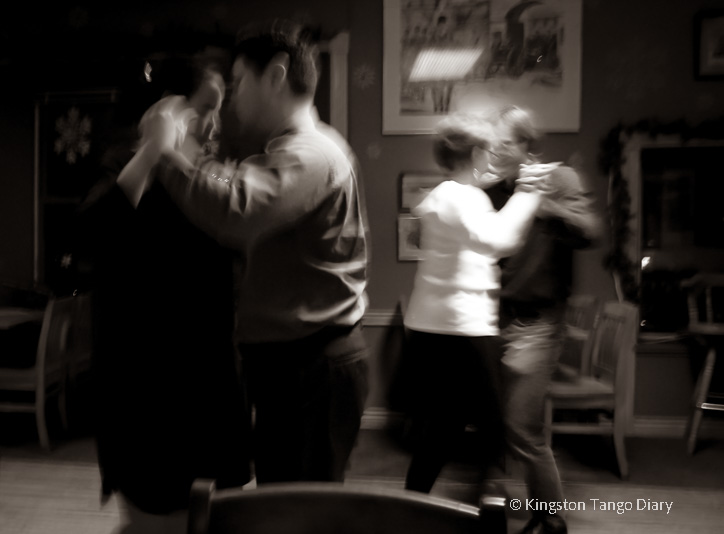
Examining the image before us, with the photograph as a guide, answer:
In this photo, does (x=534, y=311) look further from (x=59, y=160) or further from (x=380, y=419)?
(x=59, y=160)

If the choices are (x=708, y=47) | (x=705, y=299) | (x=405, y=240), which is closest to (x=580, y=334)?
(x=705, y=299)

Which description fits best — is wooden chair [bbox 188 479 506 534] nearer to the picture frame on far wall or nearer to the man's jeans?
the man's jeans

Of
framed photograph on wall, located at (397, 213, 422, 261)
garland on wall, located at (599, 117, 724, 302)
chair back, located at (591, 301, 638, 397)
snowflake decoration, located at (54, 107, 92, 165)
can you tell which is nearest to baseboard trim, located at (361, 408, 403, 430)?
framed photograph on wall, located at (397, 213, 422, 261)

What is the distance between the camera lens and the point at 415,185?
3.80 meters

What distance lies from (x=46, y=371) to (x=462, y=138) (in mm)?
2681

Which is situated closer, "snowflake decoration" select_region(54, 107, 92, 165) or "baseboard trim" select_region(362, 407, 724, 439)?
"baseboard trim" select_region(362, 407, 724, 439)

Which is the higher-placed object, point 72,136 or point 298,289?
point 72,136

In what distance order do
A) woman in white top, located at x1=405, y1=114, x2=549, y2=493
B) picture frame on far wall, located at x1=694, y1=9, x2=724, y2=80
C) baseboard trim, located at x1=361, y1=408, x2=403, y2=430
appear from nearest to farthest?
woman in white top, located at x1=405, y1=114, x2=549, y2=493, picture frame on far wall, located at x1=694, y1=9, x2=724, y2=80, baseboard trim, located at x1=361, y1=408, x2=403, y2=430

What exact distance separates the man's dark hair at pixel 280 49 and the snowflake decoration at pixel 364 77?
2678 mm

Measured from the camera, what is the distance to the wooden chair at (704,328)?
3299mm

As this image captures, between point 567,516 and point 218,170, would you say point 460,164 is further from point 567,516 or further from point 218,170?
point 567,516

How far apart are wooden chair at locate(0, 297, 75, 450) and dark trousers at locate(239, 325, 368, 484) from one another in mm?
2529

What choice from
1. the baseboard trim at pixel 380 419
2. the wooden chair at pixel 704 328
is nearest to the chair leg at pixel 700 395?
the wooden chair at pixel 704 328

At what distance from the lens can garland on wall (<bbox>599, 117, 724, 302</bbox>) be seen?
3617mm
